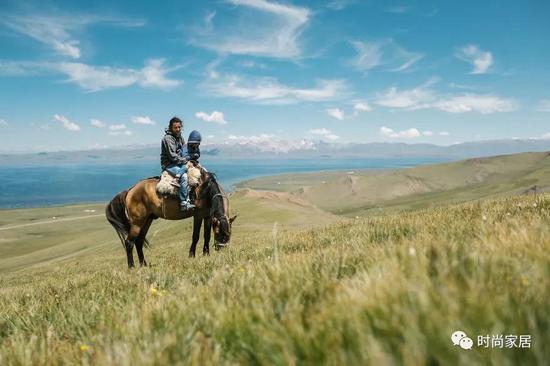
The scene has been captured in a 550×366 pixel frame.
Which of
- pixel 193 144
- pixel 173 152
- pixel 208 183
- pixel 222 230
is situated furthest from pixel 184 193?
pixel 222 230

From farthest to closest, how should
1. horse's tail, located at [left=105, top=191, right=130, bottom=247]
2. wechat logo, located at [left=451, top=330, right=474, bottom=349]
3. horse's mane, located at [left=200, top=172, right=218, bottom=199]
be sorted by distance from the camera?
horse's tail, located at [left=105, top=191, right=130, bottom=247]
horse's mane, located at [left=200, top=172, right=218, bottom=199]
wechat logo, located at [left=451, top=330, right=474, bottom=349]

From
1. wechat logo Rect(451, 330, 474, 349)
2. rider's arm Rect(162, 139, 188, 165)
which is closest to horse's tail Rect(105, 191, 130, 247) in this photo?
rider's arm Rect(162, 139, 188, 165)

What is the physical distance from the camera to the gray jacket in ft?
50.0

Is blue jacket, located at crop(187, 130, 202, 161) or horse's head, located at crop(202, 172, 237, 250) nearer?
horse's head, located at crop(202, 172, 237, 250)

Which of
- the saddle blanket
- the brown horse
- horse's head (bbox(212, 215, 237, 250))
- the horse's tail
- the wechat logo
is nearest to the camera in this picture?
the wechat logo

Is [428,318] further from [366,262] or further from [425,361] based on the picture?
[366,262]

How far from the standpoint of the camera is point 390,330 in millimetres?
1587

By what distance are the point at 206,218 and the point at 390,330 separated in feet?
48.1

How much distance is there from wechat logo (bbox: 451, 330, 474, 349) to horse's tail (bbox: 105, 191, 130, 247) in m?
16.6

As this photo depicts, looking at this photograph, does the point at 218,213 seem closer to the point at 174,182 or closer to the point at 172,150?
the point at 174,182

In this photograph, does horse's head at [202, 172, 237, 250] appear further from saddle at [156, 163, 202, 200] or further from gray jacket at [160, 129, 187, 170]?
gray jacket at [160, 129, 187, 170]

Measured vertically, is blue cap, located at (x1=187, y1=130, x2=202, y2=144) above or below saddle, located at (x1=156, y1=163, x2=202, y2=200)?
above

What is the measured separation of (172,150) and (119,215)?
13.1 ft

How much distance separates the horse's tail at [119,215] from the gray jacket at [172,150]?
2541 mm
